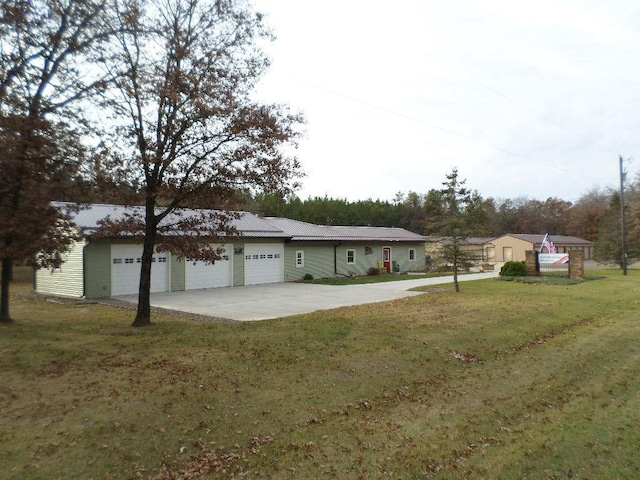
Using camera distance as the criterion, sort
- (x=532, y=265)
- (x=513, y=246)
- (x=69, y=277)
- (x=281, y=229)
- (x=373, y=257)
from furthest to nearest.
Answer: (x=513, y=246), (x=373, y=257), (x=281, y=229), (x=532, y=265), (x=69, y=277)

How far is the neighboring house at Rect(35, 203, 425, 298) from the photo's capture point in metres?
18.4

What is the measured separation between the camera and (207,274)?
2222 cm

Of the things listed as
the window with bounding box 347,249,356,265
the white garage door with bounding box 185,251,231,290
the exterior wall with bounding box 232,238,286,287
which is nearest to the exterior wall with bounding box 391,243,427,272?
the window with bounding box 347,249,356,265

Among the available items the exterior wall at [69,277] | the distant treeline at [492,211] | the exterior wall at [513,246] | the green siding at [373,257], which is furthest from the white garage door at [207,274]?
the exterior wall at [513,246]

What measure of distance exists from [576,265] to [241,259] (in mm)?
17831

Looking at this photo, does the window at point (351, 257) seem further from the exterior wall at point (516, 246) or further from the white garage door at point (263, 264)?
the exterior wall at point (516, 246)

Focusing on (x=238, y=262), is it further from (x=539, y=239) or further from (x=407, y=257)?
(x=539, y=239)

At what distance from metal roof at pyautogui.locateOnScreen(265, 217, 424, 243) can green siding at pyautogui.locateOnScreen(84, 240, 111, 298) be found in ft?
34.1

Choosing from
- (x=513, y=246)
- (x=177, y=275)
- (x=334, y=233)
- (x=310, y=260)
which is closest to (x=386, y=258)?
(x=334, y=233)

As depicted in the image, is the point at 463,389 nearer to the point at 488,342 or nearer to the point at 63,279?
the point at 488,342

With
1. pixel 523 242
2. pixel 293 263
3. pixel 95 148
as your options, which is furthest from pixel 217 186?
pixel 523 242

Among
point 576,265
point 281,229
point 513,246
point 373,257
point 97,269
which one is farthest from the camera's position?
point 513,246

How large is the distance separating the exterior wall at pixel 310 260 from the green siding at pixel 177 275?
676cm

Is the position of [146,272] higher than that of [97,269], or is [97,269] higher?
[146,272]
